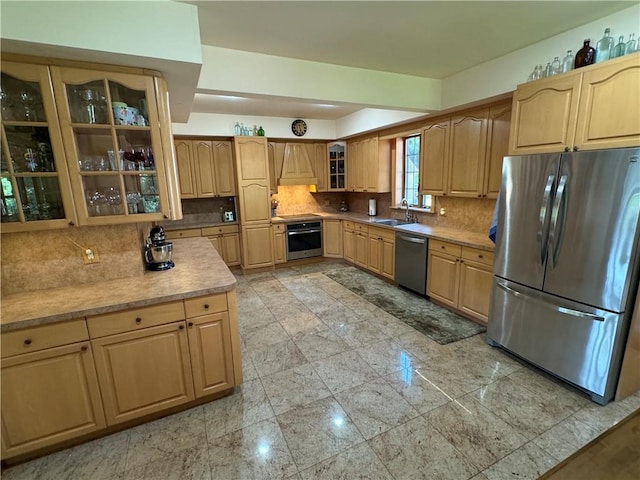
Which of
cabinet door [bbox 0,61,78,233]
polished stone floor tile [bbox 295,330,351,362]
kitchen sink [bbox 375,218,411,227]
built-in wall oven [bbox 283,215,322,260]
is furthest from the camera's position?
built-in wall oven [bbox 283,215,322,260]

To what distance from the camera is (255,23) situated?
81.1 inches

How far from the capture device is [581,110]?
2070 mm

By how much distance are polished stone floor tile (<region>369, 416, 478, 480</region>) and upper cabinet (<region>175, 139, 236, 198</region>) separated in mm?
4391

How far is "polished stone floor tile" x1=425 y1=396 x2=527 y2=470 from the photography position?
1713 millimetres

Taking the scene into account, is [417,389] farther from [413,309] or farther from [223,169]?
[223,169]

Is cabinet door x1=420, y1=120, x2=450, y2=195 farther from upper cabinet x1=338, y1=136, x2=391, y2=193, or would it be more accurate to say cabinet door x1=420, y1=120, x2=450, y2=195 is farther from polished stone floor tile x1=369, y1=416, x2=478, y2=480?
polished stone floor tile x1=369, y1=416, x2=478, y2=480

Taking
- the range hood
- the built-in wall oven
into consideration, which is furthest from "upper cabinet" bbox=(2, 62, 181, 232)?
the range hood

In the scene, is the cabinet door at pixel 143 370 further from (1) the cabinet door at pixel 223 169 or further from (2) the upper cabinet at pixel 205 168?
(1) the cabinet door at pixel 223 169

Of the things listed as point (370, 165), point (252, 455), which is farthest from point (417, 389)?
point (370, 165)

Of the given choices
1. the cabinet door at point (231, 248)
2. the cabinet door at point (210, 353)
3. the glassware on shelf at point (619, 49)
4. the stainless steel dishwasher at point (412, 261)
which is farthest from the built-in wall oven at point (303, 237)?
the glassware on shelf at point (619, 49)

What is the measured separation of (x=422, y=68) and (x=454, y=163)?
1147 millimetres

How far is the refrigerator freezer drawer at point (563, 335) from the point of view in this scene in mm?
1996

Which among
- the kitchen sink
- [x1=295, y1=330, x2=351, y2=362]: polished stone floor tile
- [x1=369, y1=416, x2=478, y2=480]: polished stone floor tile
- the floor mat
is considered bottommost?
[x1=369, y1=416, x2=478, y2=480]: polished stone floor tile

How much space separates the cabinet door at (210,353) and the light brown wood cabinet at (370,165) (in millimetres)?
3627
